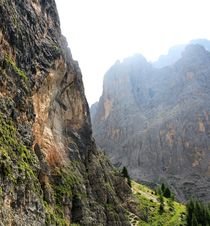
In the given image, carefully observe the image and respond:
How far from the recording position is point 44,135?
5769 cm

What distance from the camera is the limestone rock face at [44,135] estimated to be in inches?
1544

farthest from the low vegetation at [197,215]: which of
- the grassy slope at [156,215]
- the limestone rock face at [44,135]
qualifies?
the limestone rock face at [44,135]

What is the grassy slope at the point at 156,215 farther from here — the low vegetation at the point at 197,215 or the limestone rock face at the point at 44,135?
the limestone rock face at the point at 44,135

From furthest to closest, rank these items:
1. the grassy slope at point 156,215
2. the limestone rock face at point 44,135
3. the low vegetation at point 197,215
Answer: the low vegetation at point 197,215, the grassy slope at point 156,215, the limestone rock face at point 44,135

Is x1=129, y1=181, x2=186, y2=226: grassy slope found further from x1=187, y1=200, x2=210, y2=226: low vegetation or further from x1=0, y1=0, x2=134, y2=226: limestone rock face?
x1=0, y1=0, x2=134, y2=226: limestone rock face

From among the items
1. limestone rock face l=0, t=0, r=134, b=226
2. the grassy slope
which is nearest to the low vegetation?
the grassy slope

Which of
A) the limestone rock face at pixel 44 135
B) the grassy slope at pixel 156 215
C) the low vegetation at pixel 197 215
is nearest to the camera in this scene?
the limestone rock face at pixel 44 135

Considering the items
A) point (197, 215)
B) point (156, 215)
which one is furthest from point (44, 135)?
point (197, 215)

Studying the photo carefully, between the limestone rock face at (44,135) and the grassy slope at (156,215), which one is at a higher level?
the limestone rock face at (44,135)

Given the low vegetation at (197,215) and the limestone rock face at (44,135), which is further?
the low vegetation at (197,215)

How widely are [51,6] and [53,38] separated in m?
7.78

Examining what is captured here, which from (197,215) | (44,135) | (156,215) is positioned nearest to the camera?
(44,135)

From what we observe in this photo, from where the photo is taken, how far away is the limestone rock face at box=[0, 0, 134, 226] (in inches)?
1544

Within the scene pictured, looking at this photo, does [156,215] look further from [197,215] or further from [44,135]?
[44,135]
